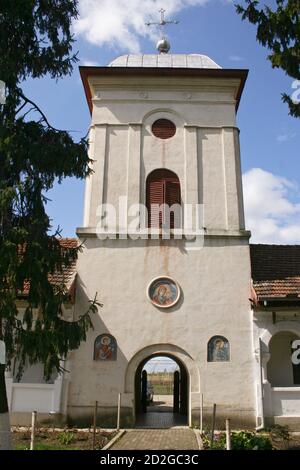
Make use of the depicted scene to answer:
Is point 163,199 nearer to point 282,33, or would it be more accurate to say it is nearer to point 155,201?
point 155,201

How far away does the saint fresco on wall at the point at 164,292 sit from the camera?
15.5 metres

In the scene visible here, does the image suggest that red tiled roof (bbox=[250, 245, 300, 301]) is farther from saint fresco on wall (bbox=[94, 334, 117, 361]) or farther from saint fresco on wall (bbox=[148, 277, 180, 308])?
saint fresco on wall (bbox=[94, 334, 117, 361])

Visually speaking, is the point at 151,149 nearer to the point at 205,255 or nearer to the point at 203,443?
the point at 205,255

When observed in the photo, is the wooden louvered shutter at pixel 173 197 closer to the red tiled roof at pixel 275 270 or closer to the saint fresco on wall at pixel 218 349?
the red tiled roof at pixel 275 270

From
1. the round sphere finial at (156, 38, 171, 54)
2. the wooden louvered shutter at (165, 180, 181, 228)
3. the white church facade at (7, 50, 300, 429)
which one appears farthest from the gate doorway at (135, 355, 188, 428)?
the round sphere finial at (156, 38, 171, 54)

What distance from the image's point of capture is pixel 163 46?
21906 mm

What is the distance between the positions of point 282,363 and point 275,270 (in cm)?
325

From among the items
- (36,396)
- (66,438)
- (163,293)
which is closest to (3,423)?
(66,438)

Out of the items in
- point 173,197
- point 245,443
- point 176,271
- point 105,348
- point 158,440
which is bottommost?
point 158,440

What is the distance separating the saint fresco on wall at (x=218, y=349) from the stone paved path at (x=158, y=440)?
236cm

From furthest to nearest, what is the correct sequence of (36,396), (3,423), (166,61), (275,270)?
(166,61), (275,270), (36,396), (3,423)

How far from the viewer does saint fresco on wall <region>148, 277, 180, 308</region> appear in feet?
50.9

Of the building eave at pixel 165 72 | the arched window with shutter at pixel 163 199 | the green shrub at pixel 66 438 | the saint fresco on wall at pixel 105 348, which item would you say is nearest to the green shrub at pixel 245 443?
the green shrub at pixel 66 438

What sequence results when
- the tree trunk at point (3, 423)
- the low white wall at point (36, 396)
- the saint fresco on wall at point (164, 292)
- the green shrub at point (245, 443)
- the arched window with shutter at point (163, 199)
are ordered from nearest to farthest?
the tree trunk at point (3, 423), the green shrub at point (245, 443), the low white wall at point (36, 396), the saint fresco on wall at point (164, 292), the arched window with shutter at point (163, 199)
